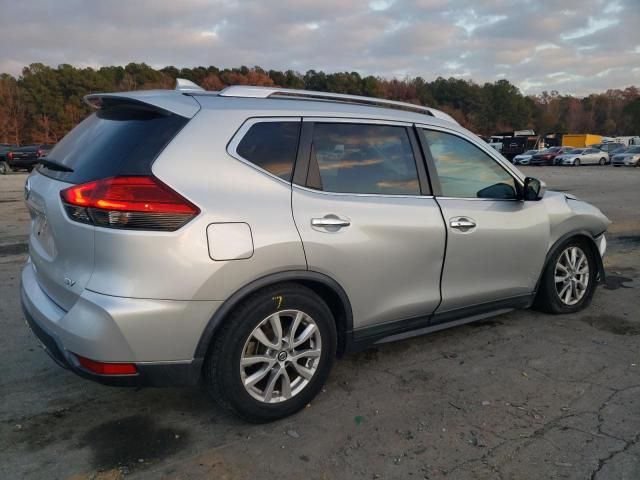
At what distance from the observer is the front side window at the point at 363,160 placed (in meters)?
2.96

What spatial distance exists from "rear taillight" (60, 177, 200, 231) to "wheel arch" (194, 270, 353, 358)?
47cm

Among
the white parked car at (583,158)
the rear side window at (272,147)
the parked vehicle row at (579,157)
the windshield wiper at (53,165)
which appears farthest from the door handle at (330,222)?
the white parked car at (583,158)

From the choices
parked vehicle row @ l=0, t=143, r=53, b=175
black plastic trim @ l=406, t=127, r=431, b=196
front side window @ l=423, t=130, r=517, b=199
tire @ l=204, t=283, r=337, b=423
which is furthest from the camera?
parked vehicle row @ l=0, t=143, r=53, b=175

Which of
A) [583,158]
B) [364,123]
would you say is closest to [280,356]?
[364,123]

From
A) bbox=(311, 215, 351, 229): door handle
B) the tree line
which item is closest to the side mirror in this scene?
bbox=(311, 215, 351, 229): door handle

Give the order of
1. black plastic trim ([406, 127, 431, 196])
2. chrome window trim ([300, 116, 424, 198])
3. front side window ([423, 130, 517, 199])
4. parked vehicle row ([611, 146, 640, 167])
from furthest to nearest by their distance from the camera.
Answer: parked vehicle row ([611, 146, 640, 167]) < front side window ([423, 130, 517, 199]) < black plastic trim ([406, 127, 431, 196]) < chrome window trim ([300, 116, 424, 198])

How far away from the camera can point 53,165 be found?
2.80 meters

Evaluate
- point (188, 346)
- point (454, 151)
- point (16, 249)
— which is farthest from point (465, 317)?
Result: point (16, 249)

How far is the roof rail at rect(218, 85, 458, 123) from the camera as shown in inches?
114

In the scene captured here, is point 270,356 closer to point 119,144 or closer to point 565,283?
point 119,144

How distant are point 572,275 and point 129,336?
3768 mm

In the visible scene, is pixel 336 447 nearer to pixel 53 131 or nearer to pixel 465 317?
pixel 465 317

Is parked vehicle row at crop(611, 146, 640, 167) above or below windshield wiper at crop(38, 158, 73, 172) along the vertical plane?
below

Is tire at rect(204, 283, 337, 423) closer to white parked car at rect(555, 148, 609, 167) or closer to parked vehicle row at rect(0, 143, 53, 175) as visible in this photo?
parked vehicle row at rect(0, 143, 53, 175)
